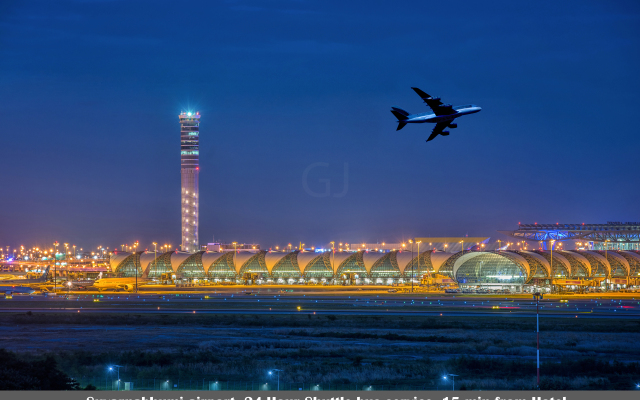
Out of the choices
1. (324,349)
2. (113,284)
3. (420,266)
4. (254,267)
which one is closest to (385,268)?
(420,266)

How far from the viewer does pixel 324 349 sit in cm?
5497

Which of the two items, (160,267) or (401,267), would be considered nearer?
(401,267)

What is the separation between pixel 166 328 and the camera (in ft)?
225

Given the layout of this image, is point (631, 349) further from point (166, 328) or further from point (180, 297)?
point (180, 297)

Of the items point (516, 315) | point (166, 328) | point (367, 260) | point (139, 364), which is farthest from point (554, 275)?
point (139, 364)

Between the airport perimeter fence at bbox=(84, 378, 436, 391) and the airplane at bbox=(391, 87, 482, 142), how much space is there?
15.4m

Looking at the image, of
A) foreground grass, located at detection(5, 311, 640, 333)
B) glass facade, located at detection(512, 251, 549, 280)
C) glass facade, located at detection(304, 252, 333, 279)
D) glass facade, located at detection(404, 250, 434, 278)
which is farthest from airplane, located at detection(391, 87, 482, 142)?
glass facade, located at detection(304, 252, 333, 279)

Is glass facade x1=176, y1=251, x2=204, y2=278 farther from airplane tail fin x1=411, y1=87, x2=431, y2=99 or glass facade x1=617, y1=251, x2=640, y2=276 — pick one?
airplane tail fin x1=411, y1=87, x2=431, y2=99

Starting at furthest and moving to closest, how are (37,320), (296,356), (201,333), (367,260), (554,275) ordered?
(367,260)
(554,275)
(37,320)
(201,333)
(296,356)

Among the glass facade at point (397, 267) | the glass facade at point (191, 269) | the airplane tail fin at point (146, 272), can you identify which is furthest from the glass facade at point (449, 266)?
the airplane tail fin at point (146, 272)

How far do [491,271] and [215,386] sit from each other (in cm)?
10747

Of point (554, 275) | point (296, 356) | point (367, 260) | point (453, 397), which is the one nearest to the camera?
point (453, 397)

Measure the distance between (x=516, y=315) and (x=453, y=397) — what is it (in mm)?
46812

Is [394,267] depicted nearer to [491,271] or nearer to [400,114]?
[491,271]
